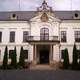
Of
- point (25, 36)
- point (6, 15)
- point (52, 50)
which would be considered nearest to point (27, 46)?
point (25, 36)

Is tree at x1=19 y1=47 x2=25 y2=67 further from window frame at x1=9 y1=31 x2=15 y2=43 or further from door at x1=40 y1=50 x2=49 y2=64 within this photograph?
door at x1=40 y1=50 x2=49 y2=64

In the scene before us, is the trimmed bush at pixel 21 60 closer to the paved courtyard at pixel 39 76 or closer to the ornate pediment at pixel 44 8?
the ornate pediment at pixel 44 8

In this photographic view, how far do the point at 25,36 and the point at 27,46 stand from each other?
1.52m

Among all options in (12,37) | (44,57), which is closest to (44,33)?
(44,57)

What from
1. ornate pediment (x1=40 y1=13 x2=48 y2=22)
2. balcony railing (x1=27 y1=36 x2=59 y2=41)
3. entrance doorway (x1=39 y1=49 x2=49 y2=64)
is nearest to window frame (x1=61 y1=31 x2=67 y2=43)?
balcony railing (x1=27 y1=36 x2=59 y2=41)

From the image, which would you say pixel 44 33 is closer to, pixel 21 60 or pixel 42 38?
pixel 42 38

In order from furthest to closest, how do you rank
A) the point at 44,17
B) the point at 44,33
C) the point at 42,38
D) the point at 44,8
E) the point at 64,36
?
the point at 44,8
the point at 64,36
the point at 44,33
the point at 44,17
the point at 42,38

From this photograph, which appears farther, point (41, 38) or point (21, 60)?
point (41, 38)

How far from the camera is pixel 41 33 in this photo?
34281 mm

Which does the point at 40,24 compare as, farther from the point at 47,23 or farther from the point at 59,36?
the point at 59,36

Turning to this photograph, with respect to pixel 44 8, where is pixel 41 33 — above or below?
below

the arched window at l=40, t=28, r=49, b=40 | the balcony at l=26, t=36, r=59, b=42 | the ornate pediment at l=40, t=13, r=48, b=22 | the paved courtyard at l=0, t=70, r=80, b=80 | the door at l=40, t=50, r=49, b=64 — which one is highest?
the ornate pediment at l=40, t=13, r=48, b=22

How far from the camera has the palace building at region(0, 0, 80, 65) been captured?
111 ft

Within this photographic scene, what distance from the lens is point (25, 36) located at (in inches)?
1366
